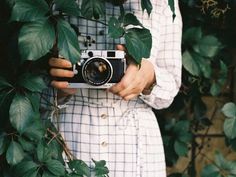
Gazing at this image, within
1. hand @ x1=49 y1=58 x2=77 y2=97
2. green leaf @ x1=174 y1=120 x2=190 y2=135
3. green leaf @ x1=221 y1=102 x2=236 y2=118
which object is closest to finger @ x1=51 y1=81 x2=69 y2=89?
hand @ x1=49 y1=58 x2=77 y2=97

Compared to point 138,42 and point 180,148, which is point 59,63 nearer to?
point 138,42

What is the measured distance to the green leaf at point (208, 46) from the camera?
136 centimetres

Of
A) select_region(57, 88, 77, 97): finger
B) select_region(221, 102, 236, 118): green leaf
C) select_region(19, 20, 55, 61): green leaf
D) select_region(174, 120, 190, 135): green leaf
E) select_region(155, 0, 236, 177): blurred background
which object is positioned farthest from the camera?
select_region(174, 120, 190, 135): green leaf

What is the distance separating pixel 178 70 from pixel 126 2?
0.17m

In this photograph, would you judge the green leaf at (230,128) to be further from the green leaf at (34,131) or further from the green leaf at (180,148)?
the green leaf at (34,131)

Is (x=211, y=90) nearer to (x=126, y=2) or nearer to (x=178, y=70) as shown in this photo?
(x=178, y=70)

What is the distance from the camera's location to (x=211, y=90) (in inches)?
Result: 56.2

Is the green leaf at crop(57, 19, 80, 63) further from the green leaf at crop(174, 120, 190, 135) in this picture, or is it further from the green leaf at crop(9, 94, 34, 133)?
the green leaf at crop(174, 120, 190, 135)

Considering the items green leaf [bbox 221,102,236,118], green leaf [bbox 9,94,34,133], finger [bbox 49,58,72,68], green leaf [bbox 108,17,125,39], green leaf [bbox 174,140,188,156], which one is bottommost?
green leaf [bbox 174,140,188,156]

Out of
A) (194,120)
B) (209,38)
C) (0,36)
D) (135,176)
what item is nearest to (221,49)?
(209,38)

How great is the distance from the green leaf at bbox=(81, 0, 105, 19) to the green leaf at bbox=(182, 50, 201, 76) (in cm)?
54

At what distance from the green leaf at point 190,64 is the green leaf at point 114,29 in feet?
1.78

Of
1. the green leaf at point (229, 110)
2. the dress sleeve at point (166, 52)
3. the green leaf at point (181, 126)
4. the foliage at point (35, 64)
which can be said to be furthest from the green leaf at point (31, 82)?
the green leaf at point (181, 126)

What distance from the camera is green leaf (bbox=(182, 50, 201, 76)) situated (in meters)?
1.34
